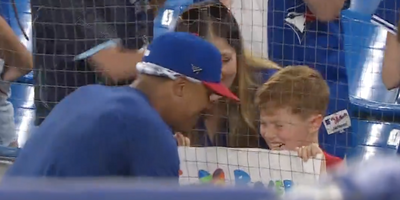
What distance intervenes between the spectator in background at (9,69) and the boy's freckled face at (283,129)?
2.77 ft

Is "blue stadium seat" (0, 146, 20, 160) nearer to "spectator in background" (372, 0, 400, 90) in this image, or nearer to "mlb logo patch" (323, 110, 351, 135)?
"mlb logo patch" (323, 110, 351, 135)

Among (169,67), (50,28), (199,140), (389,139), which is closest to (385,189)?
(169,67)

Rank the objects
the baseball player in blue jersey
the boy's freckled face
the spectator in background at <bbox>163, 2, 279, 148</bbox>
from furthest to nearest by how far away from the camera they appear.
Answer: the spectator in background at <bbox>163, 2, 279, 148</bbox> → the boy's freckled face → the baseball player in blue jersey

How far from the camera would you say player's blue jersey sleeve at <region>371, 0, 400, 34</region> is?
252 centimetres

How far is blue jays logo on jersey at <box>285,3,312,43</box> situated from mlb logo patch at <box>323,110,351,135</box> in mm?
254

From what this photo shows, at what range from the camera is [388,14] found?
Answer: 102 inches

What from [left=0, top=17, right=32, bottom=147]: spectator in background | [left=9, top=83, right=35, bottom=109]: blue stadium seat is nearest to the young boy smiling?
[left=0, top=17, right=32, bottom=147]: spectator in background

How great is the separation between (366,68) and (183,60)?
1.49 meters

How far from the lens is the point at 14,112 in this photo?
2.56 meters

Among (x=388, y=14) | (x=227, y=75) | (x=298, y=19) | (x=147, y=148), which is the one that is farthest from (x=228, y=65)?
(x=147, y=148)

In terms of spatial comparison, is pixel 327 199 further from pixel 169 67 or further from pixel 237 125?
pixel 237 125

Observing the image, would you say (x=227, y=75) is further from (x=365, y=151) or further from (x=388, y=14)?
(x=388, y=14)

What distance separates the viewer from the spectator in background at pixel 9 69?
237 cm

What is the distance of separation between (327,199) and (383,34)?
94.0 inches
